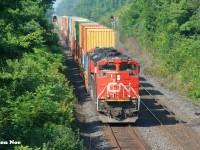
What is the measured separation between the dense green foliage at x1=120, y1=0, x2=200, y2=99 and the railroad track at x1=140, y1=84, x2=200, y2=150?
13.4 ft

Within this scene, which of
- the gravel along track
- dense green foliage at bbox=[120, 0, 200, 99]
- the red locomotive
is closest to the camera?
the gravel along track

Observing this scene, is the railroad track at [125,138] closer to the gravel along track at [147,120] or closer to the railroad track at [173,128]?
the gravel along track at [147,120]

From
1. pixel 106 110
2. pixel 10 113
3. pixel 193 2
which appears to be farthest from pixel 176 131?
pixel 193 2

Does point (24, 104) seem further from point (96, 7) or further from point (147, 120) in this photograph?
point (96, 7)

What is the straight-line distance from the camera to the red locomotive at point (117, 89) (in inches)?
830

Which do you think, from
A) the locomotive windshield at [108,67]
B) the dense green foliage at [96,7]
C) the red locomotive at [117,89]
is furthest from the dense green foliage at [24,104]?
the dense green foliage at [96,7]

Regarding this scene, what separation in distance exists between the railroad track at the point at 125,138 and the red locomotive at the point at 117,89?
0.45 m

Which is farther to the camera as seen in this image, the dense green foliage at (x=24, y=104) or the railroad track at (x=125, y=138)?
the railroad track at (x=125, y=138)

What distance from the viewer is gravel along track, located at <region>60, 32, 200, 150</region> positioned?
748 inches

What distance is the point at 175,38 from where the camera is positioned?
41.1 metres

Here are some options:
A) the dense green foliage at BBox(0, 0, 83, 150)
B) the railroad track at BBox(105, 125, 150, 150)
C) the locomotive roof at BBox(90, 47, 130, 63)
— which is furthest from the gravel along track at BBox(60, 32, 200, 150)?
the locomotive roof at BBox(90, 47, 130, 63)

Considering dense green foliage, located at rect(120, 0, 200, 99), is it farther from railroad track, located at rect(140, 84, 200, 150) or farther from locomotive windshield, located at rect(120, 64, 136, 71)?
locomotive windshield, located at rect(120, 64, 136, 71)

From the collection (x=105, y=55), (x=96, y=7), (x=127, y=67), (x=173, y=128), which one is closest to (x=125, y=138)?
(x=173, y=128)

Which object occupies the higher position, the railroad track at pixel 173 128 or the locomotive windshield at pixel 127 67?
the locomotive windshield at pixel 127 67
